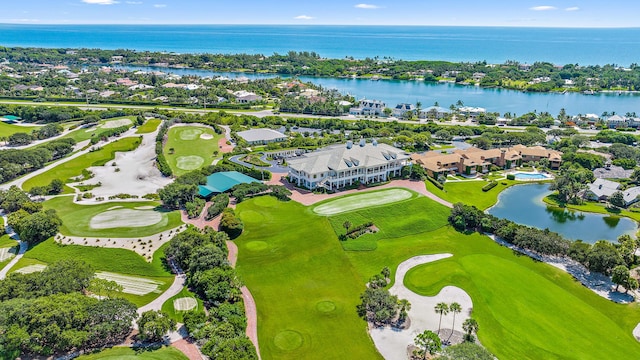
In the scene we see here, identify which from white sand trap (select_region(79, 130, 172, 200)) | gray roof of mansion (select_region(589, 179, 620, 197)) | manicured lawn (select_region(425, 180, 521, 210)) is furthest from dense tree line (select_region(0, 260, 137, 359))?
gray roof of mansion (select_region(589, 179, 620, 197))

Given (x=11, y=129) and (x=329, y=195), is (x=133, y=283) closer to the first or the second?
(x=329, y=195)

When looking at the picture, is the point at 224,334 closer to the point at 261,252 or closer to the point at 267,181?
the point at 261,252

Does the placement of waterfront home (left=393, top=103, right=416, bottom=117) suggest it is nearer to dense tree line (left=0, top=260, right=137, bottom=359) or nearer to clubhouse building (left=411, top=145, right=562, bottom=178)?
clubhouse building (left=411, top=145, right=562, bottom=178)

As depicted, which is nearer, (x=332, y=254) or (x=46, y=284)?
(x=46, y=284)

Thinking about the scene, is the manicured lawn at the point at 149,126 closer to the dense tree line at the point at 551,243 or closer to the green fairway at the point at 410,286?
the green fairway at the point at 410,286

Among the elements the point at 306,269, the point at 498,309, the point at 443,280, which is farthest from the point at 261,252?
the point at 498,309

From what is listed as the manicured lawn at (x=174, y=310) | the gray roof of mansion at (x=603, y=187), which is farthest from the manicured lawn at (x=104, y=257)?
the gray roof of mansion at (x=603, y=187)

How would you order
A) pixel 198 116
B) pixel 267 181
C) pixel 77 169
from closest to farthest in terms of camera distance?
pixel 267 181
pixel 77 169
pixel 198 116
